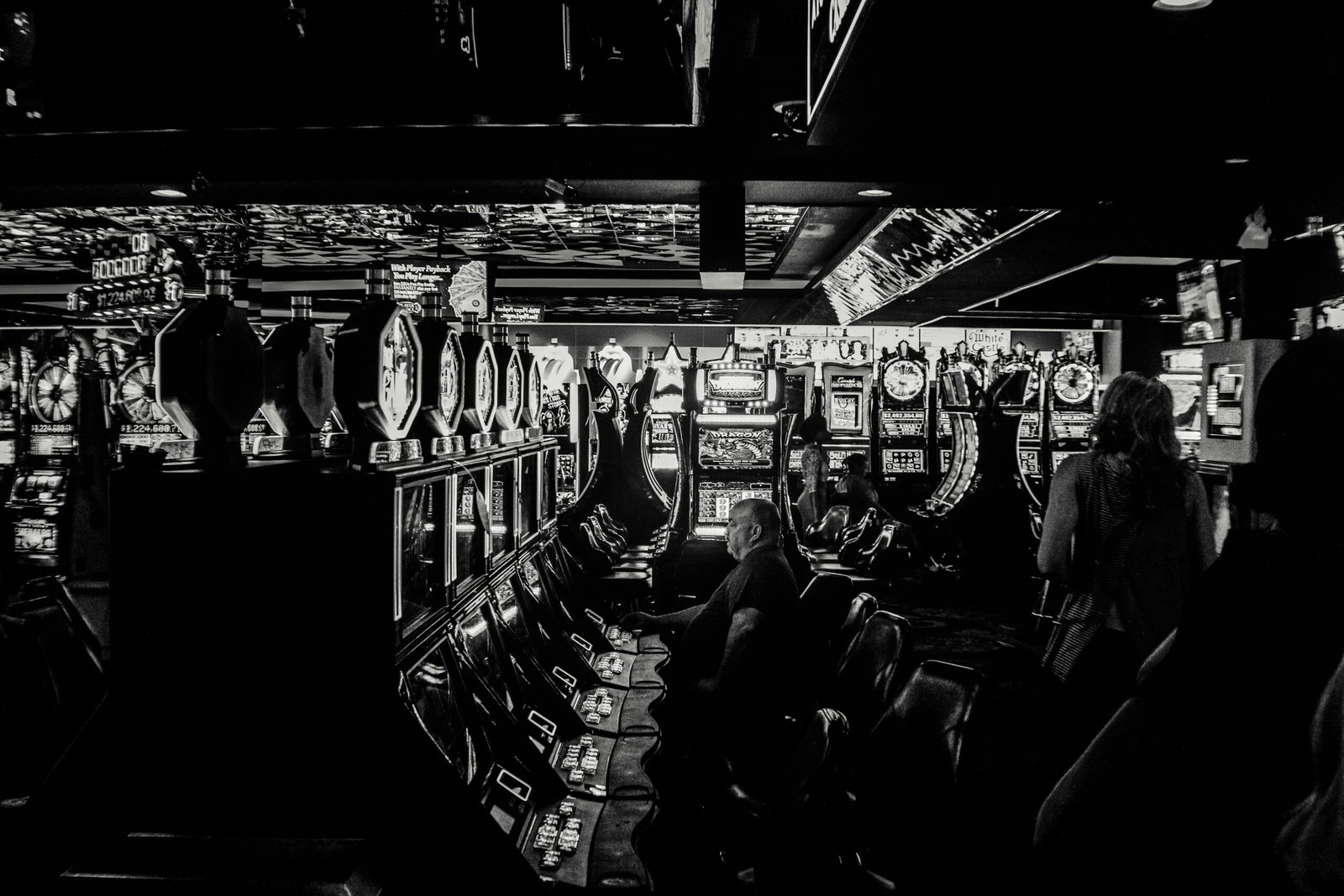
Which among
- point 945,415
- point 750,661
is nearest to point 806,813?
point 750,661

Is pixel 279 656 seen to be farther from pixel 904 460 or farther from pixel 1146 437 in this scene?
pixel 904 460

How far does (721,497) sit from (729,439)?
0.42 metres

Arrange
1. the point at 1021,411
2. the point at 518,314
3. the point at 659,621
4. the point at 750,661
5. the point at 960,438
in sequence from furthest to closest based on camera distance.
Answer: the point at 518,314 → the point at 960,438 → the point at 1021,411 → the point at 659,621 → the point at 750,661

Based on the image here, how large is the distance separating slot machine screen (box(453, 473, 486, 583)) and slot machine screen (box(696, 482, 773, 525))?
3418mm

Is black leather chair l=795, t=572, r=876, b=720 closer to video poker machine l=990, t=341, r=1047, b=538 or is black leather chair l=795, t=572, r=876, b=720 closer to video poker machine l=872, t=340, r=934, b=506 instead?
video poker machine l=990, t=341, r=1047, b=538

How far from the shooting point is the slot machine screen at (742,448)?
641 centimetres

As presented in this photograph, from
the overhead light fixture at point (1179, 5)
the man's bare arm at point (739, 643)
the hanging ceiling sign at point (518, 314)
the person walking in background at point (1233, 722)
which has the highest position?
the hanging ceiling sign at point (518, 314)

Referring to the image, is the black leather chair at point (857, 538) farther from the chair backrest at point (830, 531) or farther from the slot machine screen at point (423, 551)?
the slot machine screen at point (423, 551)

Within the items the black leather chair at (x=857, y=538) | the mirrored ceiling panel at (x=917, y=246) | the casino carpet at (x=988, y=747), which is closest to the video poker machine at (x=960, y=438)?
the casino carpet at (x=988, y=747)

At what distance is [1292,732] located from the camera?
1104 millimetres

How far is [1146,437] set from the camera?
10.3ft

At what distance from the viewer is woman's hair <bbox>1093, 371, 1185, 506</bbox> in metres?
3.12

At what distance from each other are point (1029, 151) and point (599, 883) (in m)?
2.97

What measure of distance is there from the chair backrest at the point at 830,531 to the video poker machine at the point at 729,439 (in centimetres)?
117
